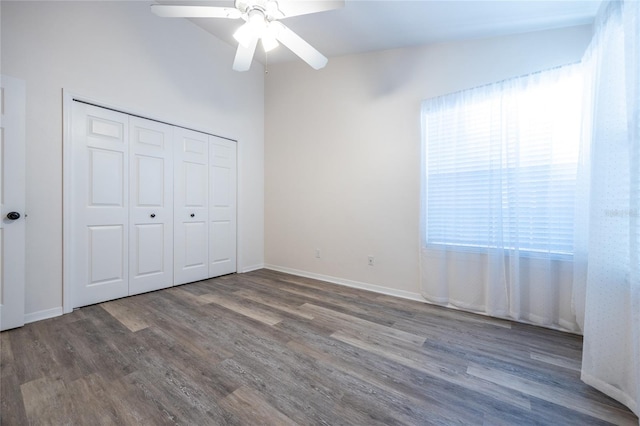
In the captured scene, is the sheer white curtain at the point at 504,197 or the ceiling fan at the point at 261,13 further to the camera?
the sheer white curtain at the point at 504,197

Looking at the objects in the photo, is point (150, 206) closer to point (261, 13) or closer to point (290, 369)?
point (261, 13)

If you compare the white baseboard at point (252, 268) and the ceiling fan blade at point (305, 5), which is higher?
the ceiling fan blade at point (305, 5)

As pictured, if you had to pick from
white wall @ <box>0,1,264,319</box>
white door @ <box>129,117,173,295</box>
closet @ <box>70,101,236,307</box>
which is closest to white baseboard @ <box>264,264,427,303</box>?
closet @ <box>70,101,236,307</box>

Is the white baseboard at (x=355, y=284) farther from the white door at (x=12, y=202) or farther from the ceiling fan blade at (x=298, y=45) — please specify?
the white door at (x=12, y=202)

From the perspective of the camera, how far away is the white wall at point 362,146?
2.40 metres

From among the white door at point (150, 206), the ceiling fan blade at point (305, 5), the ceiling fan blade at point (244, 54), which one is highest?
the ceiling fan blade at point (305, 5)

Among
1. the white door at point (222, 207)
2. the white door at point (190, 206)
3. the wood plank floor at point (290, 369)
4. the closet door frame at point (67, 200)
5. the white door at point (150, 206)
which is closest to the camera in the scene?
the wood plank floor at point (290, 369)

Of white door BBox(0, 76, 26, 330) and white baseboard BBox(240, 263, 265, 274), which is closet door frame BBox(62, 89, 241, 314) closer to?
white door BBox(0, 76, 26, 330)

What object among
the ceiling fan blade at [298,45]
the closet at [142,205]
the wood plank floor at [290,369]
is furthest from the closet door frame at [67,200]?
the ceiling fan blade at [298,45]

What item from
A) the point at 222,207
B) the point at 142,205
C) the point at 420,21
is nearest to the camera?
the point at 420,21

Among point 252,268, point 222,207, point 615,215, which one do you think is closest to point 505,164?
point 615,215

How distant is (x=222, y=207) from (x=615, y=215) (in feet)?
12.6

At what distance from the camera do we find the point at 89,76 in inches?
93.6

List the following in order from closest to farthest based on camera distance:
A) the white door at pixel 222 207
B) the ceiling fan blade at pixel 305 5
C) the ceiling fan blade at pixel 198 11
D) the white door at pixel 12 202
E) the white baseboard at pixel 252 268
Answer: the ceiling fan blade at pixel 305 5, the ceiling fan blade at pixel 198 11, the white door at pixel 12 202, the white door at pixel 222 207, the white baseboard at pixel 252 268
